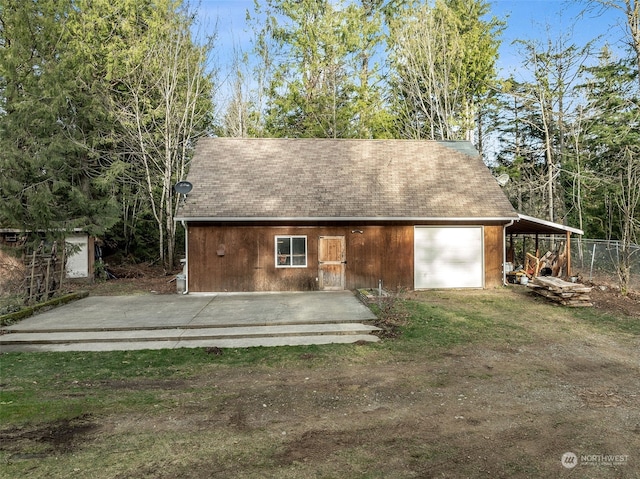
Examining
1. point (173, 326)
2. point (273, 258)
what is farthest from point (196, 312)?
point (273, 258)

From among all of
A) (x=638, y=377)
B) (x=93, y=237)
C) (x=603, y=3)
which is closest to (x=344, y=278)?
(x=638, y=377)

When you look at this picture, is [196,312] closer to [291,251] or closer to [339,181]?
[291,251]

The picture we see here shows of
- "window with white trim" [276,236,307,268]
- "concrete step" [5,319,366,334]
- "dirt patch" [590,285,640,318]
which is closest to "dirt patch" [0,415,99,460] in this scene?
"concrete step" [5,319,366,334]

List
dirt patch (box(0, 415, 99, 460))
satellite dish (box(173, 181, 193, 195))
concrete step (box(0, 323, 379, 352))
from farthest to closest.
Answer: satellite dish (box(173, 181, 193, 195))
concrete step (box(0, 323, 379, 352))
dirt patch (box(0, 415, 99, 460))

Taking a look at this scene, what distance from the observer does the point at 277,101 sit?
79.8 feet

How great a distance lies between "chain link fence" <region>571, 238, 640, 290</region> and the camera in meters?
12.2

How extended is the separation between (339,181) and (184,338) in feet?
27.5

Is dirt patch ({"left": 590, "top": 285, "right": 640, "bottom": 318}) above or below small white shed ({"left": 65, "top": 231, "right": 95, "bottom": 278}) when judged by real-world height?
below

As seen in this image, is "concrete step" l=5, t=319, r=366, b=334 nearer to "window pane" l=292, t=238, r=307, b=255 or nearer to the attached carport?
"window pane" l=292, t=238, r=307, b=255

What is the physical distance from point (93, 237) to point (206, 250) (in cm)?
687

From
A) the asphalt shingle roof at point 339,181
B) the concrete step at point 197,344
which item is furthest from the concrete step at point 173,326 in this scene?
the asphalt shingle roof at point 339,181

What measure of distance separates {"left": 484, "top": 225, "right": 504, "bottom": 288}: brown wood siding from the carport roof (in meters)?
0.85

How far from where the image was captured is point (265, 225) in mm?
12578

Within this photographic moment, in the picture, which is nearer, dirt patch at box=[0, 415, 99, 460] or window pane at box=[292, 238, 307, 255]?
dirt patch at box=[0, 415, 99, 460]
